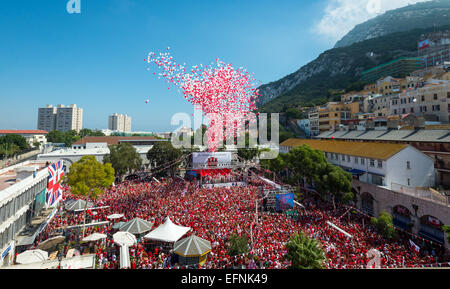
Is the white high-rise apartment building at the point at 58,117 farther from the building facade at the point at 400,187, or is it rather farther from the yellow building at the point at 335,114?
the building facade at the point at 400,187

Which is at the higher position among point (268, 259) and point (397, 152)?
point (397, 152)

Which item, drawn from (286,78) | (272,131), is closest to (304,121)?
(272,131)

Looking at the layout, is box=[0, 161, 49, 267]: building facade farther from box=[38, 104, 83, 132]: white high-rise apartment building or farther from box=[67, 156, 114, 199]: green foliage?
box=[38, 104, 83, 132]: white high-rise apartment building

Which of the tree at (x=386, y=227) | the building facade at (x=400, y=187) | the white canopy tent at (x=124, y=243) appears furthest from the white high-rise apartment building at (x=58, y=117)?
the tree at (x=386, y=227)

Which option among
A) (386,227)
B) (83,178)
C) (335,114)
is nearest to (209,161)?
(83,178)

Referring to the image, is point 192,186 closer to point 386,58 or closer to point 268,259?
point 268,259

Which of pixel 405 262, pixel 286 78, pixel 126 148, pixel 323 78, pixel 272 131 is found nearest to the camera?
pixel 405 262
